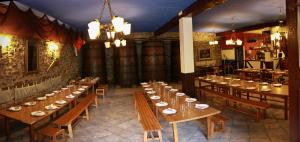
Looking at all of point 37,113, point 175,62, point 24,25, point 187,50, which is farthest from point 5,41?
point 175,62

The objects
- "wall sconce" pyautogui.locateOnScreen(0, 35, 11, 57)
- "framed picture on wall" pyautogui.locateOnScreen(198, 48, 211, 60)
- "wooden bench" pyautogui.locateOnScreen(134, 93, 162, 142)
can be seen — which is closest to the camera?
"wooden bench" pyautogui.locateOnScreen(134, 93, 162, 142)

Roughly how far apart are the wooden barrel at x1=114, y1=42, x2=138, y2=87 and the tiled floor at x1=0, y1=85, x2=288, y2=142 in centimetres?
484

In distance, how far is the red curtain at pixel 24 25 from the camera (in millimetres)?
4711

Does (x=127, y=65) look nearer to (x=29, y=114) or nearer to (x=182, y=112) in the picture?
(x=29, y=114)

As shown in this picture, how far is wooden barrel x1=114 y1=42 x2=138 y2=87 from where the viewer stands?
36.1ft

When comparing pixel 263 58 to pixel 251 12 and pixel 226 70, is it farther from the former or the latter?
pixel 251 12

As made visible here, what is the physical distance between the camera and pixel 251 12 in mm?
8234

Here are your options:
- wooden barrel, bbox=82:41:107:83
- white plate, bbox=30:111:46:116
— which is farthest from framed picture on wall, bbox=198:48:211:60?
white plate, bbox=30:111:46:116

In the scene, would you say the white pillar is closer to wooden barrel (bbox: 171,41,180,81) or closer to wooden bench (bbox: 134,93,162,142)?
wooden bench (bbox: 134,93,162,142)

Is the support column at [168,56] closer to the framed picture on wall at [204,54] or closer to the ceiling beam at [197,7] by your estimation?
the framed picture on wall at [204,54]

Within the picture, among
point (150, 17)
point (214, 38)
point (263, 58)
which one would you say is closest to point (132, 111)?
point (150, 17)

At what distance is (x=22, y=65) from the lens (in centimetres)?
587

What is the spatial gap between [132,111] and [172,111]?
9.53 ft

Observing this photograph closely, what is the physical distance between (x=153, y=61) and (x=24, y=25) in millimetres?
6633
